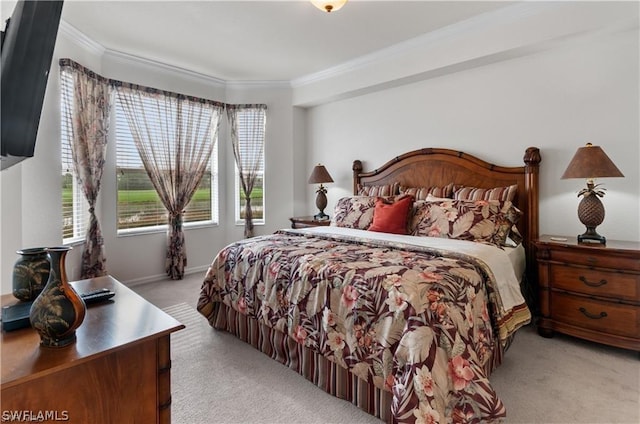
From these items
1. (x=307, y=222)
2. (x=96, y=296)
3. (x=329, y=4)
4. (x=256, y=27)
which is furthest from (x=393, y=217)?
(x=96, y=296)

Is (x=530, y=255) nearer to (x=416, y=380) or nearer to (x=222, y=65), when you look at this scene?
(x=416, y=380)

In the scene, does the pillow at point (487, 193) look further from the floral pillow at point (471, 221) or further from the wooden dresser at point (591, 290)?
the wooden dresser at point (591, 290)

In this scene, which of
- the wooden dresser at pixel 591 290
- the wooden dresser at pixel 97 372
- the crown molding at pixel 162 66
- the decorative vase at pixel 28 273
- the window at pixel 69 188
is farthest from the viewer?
the crown molding at pixel 162 66

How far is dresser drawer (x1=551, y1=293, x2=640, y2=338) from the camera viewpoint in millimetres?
2279

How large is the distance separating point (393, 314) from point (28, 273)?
1.51 metres

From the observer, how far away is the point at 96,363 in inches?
39.9

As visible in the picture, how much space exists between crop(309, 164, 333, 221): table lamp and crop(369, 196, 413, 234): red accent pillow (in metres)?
1.34

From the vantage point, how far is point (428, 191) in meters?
3.62

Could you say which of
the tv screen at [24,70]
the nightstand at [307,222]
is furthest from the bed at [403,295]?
the tv screen at [24,70]

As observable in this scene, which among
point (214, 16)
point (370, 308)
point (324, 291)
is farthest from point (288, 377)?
point (214, 16)

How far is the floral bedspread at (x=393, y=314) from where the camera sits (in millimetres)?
1479

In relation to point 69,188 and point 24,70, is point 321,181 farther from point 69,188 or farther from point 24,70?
point 24,70

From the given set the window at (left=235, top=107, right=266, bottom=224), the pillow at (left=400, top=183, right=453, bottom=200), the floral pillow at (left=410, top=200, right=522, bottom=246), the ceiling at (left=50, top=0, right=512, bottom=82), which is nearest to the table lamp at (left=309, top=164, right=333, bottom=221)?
the window at (left=235, top=107, right=266, bottom=224)

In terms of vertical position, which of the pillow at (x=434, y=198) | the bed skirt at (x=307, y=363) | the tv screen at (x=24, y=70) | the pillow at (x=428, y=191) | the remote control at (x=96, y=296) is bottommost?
the bed skirt at (x=307, y=363)
